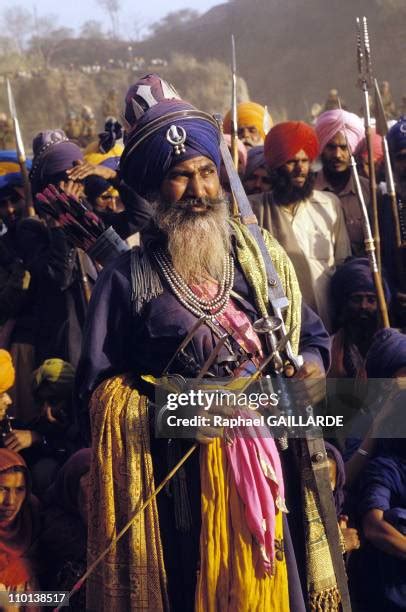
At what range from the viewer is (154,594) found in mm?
3227

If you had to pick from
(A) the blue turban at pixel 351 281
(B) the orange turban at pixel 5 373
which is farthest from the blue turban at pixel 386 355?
(B) the orange turban at pixel 5 373

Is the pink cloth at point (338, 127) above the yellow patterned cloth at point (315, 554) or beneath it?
above

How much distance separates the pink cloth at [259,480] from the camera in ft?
10.5

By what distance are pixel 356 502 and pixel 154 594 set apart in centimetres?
141

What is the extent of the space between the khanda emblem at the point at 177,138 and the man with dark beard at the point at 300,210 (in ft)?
7.25

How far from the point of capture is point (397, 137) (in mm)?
6148

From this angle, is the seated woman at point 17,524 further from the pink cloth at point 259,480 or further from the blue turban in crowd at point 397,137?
the blue turban in crowd at point 397,137

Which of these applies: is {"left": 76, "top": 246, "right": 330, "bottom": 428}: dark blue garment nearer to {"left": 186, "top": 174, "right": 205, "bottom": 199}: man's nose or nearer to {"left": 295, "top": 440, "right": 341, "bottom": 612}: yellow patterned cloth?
{"left": 186, "top": 174, "right": 205, "bottom": 199}: man's nose

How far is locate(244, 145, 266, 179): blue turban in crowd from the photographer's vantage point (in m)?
6.46

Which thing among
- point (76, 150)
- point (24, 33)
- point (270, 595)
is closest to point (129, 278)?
point (270, 595)

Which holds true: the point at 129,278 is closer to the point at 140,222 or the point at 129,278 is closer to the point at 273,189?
the point at 140,222

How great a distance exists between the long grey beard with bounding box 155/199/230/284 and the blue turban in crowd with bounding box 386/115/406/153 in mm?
2925

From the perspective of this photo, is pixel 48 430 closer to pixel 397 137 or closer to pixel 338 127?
pixel 397 137

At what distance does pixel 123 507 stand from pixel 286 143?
3.18 meters
